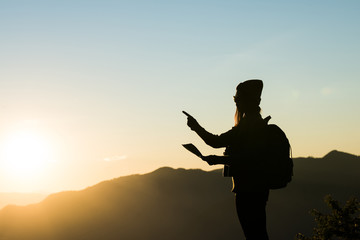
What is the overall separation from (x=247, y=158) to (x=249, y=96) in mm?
780

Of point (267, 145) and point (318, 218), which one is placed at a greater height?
point (267, 145)

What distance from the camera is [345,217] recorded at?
28.0 m

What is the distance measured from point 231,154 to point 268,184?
502 millimetres

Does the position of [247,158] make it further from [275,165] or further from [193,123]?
[193,123]

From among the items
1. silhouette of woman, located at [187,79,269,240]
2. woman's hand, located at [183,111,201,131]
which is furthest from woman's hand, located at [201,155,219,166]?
woman's hand, located at [183,111,201,131]

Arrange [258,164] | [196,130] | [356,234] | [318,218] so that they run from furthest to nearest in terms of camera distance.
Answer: [318,218]
[356,234]
[196,130]
[258,164]

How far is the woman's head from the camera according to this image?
199 inches

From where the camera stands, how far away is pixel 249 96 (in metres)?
5.10

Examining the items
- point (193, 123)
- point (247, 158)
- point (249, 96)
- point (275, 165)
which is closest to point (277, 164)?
point (275, 165)

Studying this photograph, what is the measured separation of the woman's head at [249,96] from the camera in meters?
5.06

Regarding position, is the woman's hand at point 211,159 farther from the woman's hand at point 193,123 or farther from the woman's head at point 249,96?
the woman's head at point 249,96

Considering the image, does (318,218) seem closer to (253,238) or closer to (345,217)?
(345,217)

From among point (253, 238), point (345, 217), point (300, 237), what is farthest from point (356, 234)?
point (253, 238)

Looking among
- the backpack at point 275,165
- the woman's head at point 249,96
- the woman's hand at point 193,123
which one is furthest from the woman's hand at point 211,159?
the woman's head at point 249,96
